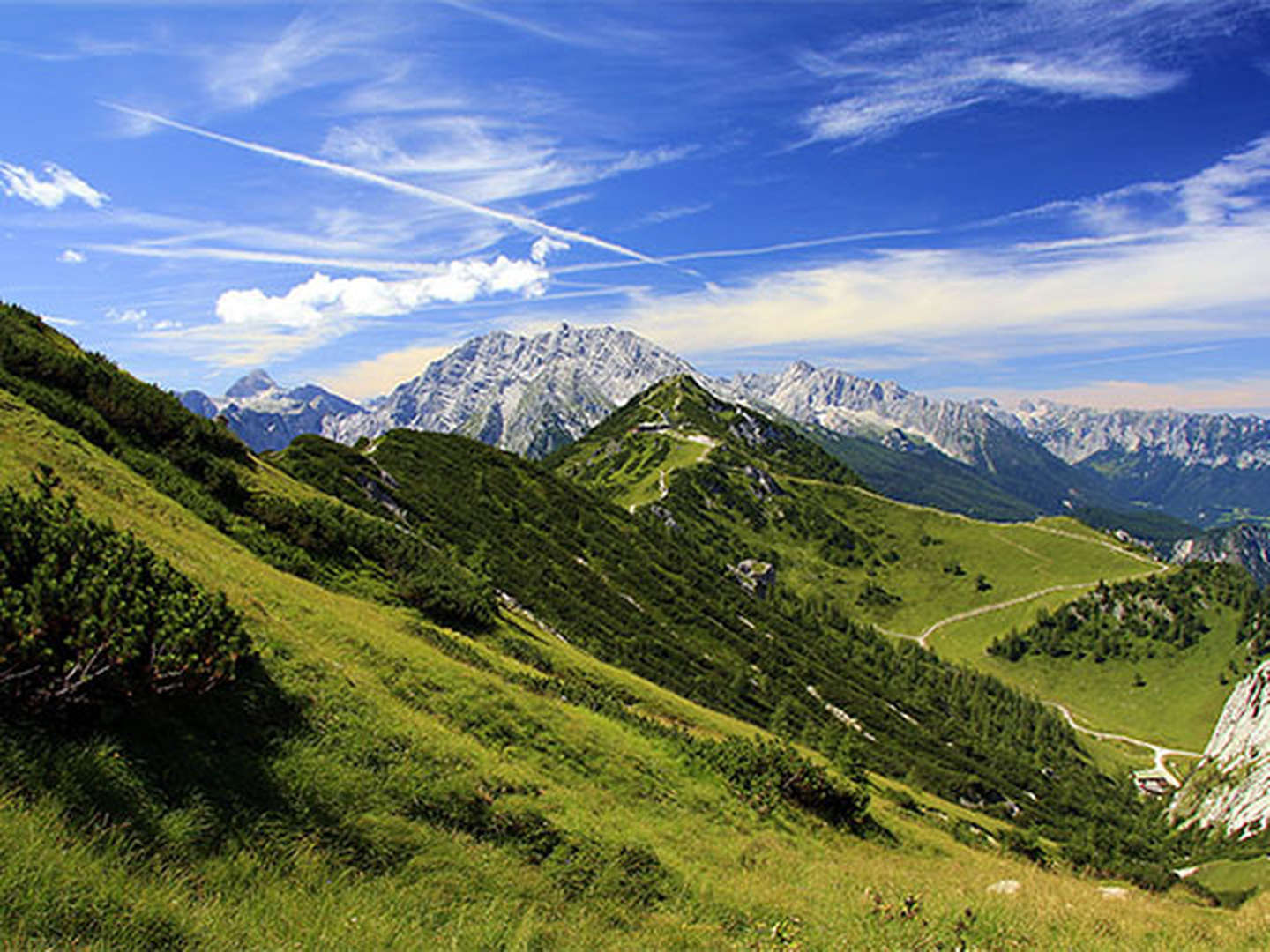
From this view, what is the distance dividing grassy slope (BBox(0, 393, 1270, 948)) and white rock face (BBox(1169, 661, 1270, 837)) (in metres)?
135

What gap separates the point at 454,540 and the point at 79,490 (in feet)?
184

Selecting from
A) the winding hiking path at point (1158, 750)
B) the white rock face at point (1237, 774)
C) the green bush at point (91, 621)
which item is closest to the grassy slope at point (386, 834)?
the green bush at point (91, 621)

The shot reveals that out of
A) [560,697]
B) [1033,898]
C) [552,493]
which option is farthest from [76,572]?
[552,493]

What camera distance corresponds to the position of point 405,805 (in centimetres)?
1288

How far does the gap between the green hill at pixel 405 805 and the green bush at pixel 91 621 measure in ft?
1.51

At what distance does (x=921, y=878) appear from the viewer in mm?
18375

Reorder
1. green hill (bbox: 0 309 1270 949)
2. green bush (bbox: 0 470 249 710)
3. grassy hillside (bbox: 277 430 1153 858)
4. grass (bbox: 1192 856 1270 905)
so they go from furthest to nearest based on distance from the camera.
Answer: grassy hillside (bbox: 277 430 1153 858)
grass (bbox: 1192 856 1270 905)
green bush (bbox: 0 470 249 710)
green hill (bbox: 0 309 1270 949)

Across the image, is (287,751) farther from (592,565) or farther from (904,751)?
(904,751)

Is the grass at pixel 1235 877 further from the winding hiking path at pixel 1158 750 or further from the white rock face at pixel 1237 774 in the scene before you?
the winding hiking path at pixel 1158 750

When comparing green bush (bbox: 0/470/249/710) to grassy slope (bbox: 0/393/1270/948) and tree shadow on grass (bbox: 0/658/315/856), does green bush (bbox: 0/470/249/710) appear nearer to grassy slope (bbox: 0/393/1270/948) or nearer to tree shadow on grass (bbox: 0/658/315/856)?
tree shadow on grass (bbox: 0/658/315/856)

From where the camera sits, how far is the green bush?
9.22m

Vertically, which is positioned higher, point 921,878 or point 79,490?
point 79,490

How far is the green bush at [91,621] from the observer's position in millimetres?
9219

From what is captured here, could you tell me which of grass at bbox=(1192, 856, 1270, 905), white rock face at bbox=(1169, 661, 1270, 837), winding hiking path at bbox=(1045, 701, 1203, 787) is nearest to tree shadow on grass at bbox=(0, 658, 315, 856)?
grass at bbox=(1192, 856, 1270, 905)
